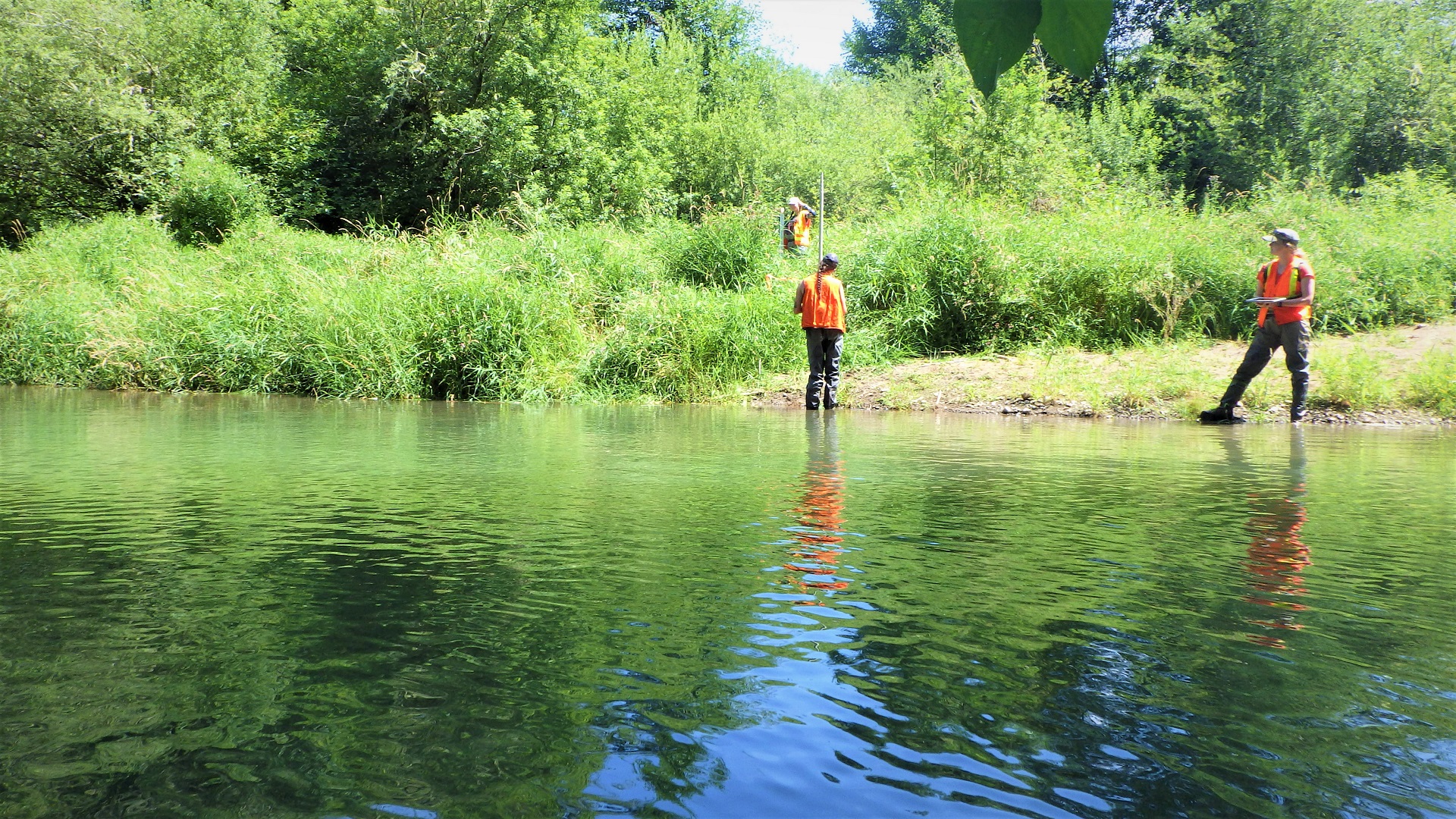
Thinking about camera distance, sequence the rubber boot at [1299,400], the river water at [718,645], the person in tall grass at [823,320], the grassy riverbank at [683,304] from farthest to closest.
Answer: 1. the grassy riverbank at [683,304]
2. the person in tall grass at [823,320]
3. the rubber boot at [1299,400]
4. the river water at [718,645]

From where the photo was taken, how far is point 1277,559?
5.14 meters

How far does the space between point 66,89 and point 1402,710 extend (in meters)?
35.8

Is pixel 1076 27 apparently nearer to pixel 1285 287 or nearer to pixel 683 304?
pixel 1285 287

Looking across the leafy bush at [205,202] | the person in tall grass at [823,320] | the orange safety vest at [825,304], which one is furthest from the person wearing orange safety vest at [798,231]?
the leafy bush at [205,202]

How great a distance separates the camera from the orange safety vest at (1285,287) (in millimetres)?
12398

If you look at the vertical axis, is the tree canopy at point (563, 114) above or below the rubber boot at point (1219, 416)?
above

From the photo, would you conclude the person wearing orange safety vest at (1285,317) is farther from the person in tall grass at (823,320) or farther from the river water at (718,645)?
the river water at (718,645)

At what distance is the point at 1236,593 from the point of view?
4.46 m

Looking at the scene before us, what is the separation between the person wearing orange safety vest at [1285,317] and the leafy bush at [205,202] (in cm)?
2343

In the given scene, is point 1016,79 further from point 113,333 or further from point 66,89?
point 66,89

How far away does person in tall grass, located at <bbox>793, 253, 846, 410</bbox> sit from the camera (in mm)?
13961

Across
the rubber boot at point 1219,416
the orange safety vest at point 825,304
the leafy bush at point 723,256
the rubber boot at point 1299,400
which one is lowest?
the rubber boot at point 1219,416

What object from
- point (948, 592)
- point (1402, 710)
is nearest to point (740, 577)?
point (948, 592)

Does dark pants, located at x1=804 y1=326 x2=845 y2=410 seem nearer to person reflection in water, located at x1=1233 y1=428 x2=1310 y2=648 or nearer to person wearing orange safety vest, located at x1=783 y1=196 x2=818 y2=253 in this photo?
person wearing orange safety vest, located at x1=783 y1=196 x2=818 y2=253
